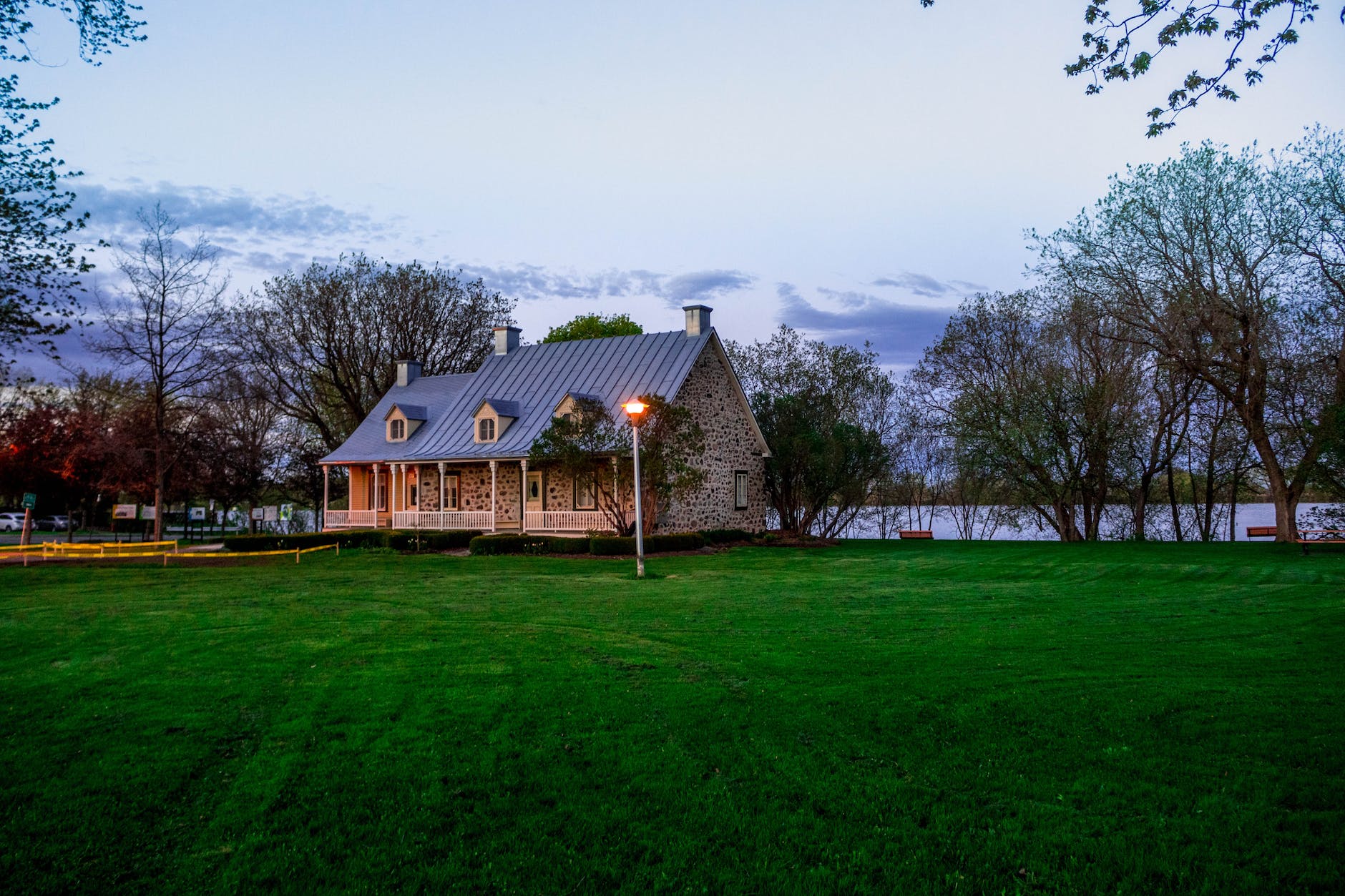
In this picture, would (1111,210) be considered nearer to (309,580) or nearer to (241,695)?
(309,580)

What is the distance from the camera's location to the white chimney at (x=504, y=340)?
107ft

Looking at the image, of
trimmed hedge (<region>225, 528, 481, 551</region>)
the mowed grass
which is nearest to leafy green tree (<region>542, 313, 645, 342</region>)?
trimmed hedge (<region>225, 528, 481, 551</region>)

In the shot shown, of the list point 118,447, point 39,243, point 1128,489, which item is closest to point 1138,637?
point 39,243

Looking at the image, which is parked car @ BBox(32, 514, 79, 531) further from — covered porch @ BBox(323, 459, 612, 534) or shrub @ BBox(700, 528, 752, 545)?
shrub @ BBox(700, 528, 752, 545)

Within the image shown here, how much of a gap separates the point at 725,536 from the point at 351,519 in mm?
13778

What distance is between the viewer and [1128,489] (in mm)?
29359

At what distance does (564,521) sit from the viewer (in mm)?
25734

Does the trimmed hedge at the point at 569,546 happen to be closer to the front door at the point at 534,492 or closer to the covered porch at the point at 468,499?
the covered porch at the point at 468,499

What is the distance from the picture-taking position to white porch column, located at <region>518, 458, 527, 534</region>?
26.1m

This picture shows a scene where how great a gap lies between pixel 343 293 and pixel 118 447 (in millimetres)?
13594

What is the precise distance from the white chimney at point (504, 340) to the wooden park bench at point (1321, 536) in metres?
24.7

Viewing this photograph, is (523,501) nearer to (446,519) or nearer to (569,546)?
(446,519)

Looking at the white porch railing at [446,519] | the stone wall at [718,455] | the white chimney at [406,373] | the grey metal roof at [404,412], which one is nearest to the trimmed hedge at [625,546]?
the stone wall at [718,455]

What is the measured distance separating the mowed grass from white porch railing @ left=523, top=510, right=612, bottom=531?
48.2ft
